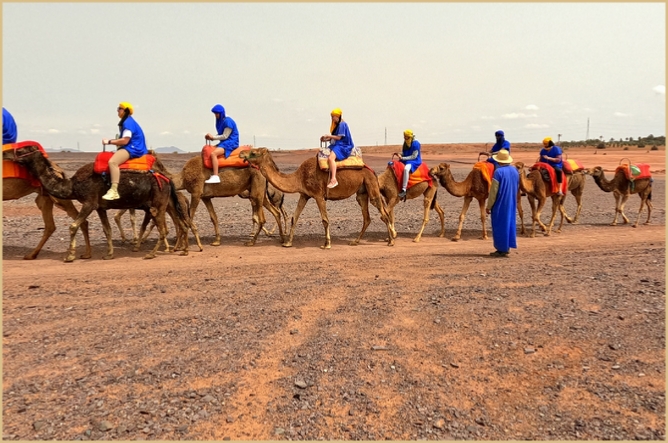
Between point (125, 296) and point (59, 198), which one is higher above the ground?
point (59, 198)

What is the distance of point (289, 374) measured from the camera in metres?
4.21

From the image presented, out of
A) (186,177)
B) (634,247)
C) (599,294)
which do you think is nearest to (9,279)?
(186,177)

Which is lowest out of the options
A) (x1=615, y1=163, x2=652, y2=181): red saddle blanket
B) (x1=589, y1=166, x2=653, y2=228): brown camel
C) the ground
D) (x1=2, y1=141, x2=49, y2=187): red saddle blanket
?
the ground

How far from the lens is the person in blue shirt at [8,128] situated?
333 inches

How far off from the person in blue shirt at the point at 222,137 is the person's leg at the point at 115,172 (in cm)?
217

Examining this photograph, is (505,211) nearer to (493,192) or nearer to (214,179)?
(493,192)

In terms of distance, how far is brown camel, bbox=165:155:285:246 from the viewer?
10.8 meters

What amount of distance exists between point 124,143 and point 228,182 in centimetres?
274

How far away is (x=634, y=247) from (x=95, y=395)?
36.8ft

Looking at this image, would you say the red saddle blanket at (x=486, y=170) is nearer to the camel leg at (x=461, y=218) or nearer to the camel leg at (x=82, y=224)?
the camel leg at (x=461, y=218)

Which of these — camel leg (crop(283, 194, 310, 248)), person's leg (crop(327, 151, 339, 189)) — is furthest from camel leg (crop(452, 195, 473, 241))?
camel leg (crop(283, 194, 310, 248))

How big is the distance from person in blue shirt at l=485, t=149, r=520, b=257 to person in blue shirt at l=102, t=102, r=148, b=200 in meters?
7.59

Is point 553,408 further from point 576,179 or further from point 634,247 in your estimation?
point 576,179

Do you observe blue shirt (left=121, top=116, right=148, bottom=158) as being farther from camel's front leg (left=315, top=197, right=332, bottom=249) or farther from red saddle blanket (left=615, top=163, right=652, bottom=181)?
red saddle blanket (left=615, top=163, right=652, bottom=181)
